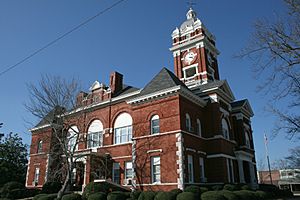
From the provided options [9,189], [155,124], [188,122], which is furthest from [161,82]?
[9,189]

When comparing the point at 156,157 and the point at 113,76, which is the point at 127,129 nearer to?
the point at 156,157

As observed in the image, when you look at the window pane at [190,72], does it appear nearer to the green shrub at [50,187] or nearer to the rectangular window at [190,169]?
the rectangular window at [190,169]

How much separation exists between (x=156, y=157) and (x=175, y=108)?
4797 mm

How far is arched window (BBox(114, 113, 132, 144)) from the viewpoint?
95.1ft

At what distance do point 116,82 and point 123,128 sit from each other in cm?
722

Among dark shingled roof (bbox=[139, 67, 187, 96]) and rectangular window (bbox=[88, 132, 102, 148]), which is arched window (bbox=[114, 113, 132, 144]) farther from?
dark shingled roof (bbox=[139, 67, 187, 96])

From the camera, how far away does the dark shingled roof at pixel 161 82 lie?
26414 millimetres

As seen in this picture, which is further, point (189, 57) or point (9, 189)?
point (189, 57)

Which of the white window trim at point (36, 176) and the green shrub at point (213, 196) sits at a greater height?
the white window trim at point (36, 176)

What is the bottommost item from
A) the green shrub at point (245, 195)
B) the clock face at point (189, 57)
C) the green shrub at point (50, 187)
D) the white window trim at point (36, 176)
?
the green shrub at point (245, 195)

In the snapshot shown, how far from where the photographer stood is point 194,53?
40.8 meters

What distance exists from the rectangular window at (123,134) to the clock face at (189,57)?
1664cm

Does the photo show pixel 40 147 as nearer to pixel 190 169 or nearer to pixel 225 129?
pixel 190 169

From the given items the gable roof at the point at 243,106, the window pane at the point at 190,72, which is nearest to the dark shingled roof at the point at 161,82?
the gable roof at the point at 243,106
